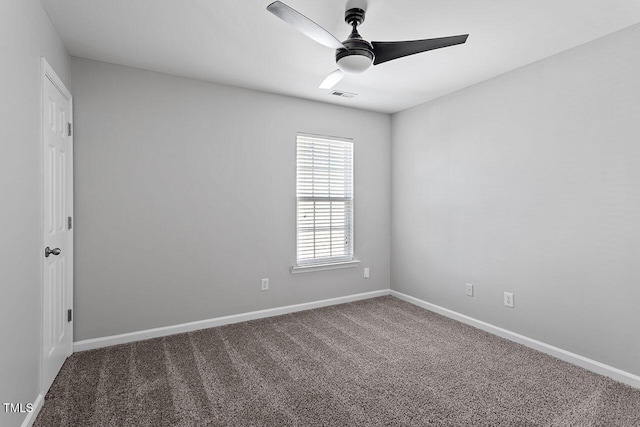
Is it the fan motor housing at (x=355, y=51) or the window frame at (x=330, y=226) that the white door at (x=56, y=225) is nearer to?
the fan motor housing at (x=355, y=51)

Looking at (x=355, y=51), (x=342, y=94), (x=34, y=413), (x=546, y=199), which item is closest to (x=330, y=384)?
(x=34, y=413)

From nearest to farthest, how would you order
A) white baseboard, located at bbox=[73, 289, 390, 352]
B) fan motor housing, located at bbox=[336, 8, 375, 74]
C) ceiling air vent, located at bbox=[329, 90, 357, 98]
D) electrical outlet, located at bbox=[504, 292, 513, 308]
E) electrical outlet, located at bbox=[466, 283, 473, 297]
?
fan motor housing, located at bbox=[336, 8, 375, 74]
white baseboard, located at bbox=[73, 289, 390, 352]
electrical outlet, located at bbox=[504, 292, 513, 308]
electrical outlet, located at bbox=[466, 283, 473, 297]
ceiling air vent, located at bbox=[329, 90, 357, 98]

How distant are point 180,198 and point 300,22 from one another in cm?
213

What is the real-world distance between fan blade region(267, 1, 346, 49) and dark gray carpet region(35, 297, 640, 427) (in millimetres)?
2187

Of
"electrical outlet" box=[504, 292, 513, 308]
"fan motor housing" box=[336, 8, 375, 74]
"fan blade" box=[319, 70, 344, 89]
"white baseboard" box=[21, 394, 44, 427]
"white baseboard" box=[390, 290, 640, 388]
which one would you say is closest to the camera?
"white baseboard" box=[21, 394, 44, 427]

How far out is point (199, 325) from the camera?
10.7 feet

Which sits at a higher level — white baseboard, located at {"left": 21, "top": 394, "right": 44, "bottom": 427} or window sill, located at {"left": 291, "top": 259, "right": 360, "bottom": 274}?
window sill, located at {"left": 291, "top": 259, "right": 360, "bottom": 274}

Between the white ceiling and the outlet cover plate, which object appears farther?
the outlet cover plate

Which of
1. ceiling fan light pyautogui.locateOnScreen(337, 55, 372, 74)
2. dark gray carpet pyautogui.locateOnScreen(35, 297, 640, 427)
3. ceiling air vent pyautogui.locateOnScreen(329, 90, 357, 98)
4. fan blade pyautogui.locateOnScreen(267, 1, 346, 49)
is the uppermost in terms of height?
ceiling air vent pyautogui.locateOnScreen(329, 90, 357, 98)

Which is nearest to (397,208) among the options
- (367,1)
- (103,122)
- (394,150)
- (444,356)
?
(394,150)

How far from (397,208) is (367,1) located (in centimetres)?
283

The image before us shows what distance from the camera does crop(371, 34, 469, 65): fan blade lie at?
1873mm

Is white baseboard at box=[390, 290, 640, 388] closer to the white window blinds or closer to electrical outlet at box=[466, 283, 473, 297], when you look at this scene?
electrical outlet at box=[466, 283, 473, 297]

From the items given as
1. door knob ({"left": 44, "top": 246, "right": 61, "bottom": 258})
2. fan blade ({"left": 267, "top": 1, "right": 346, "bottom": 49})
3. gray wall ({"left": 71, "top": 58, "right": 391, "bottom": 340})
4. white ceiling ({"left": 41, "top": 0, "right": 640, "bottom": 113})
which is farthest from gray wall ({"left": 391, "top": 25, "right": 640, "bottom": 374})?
door knob ({"left": 44, "top": 246, "right": 61, "bottom": 258})
